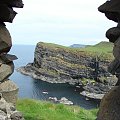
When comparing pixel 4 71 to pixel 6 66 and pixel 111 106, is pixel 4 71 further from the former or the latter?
pixel 111 106

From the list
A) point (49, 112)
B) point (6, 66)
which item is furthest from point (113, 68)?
point (49, 112)

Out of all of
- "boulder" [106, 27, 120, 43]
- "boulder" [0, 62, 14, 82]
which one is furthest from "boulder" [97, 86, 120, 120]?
"boulder" [0, 62, 14, 82]

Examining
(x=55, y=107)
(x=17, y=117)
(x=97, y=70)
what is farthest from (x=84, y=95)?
(x=17, y=117)

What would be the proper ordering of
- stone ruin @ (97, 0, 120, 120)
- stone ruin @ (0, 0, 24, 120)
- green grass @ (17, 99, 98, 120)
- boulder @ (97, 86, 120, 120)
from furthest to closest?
green grass @ (17, 99, 98, 120)
stone ruin @ (0, 0, 24, 120)
stone ruin @ (97, 0, 120, 120)
boulder @ (97, 86, 120, 120)

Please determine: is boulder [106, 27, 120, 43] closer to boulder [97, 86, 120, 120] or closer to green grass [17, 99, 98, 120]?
boulder [97, 86, 120, 120]

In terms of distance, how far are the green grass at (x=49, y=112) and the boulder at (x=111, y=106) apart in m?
13.4

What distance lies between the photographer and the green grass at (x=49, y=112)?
29388 mm

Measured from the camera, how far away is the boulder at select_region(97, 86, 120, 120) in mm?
14875

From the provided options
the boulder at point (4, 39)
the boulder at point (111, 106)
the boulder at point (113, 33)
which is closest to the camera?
the boulder at point (111, 106)

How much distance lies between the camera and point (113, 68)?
1580 cm

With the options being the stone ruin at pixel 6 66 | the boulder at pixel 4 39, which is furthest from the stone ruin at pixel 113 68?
the boulder at pixel 4 39

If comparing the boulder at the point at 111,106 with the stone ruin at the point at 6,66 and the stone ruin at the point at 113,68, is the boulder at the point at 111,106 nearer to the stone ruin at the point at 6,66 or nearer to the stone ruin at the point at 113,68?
the stone ruin at the point at 113,68

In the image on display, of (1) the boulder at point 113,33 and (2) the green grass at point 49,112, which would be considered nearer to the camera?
(1) the boulder at point 113,33

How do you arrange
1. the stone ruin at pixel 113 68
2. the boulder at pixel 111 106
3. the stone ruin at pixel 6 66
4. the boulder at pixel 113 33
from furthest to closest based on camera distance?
the stone ruin at pixel 6 66, the boulder at pixel 113 33, the stone ruin at pixel 113 68, the boulder at pixel 111 106
